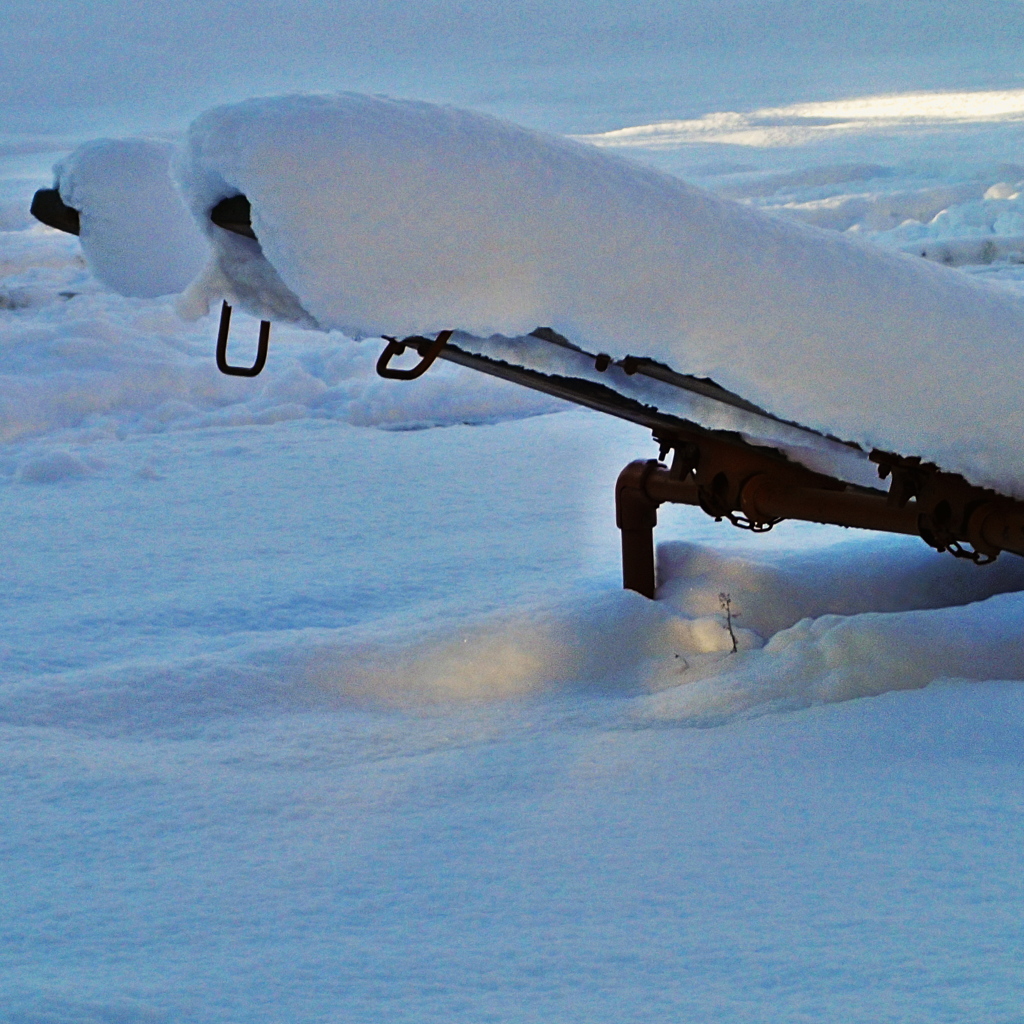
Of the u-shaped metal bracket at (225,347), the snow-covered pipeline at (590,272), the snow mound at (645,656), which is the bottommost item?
the snow mound at (645,656)

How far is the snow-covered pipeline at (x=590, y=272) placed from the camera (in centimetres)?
172

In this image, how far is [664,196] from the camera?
206cm

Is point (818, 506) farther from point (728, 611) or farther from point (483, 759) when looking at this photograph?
point (483, 759)

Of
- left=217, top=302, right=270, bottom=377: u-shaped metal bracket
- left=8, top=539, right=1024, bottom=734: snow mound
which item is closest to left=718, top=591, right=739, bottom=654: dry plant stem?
left=8, top=539, right=1024, bottom=734: snow mound

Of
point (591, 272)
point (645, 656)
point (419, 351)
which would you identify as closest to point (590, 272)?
point (591, 272)

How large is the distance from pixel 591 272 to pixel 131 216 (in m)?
1.03

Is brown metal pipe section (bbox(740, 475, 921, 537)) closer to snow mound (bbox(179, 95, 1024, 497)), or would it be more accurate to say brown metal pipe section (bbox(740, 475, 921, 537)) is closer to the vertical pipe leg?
snow mound (bbox(179, 95, 1024, 497))

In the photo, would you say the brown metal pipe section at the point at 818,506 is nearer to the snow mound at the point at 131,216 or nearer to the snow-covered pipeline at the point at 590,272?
the snow-covered pipeline at the point at 590,272

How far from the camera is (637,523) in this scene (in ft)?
10.6

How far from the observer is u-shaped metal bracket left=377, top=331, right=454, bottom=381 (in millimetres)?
1956

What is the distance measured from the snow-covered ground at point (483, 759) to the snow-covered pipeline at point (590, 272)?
56 centimetres

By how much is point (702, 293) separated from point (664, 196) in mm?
172

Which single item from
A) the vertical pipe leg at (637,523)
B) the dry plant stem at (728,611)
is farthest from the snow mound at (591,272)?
the vertical pipe leg at (637,523)

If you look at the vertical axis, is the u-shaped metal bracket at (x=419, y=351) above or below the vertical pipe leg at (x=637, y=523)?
above
